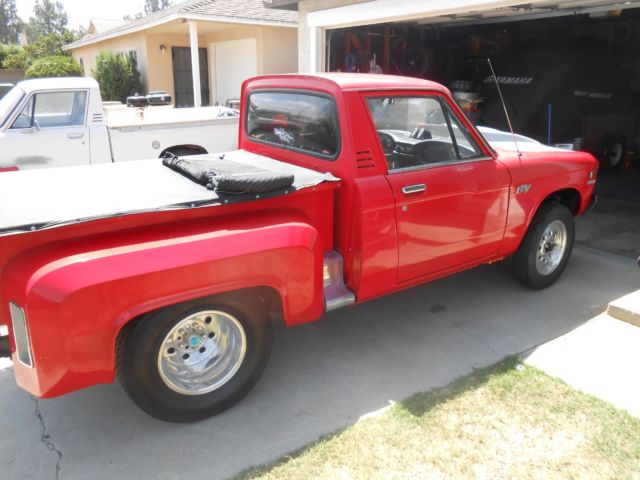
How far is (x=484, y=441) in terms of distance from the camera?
2.86 meters

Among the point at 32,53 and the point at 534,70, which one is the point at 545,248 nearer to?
the point at 534,70

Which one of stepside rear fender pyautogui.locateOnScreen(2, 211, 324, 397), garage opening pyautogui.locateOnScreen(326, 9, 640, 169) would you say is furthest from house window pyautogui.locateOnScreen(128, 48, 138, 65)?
stepside rear fender pyautogui.locateOnScreen(2, 211, 324, 397)

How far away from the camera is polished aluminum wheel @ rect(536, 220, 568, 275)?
463 cm

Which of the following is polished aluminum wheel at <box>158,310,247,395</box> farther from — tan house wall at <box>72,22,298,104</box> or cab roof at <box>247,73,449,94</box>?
tan house wall at <box>72,22,298,104</box>

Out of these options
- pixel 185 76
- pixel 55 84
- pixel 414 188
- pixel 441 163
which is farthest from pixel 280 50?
pixel 414 188

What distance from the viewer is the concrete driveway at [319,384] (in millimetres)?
2744

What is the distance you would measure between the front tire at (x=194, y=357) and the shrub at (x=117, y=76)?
662 inches

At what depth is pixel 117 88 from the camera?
699 inches

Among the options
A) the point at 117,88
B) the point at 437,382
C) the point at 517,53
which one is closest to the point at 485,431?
the point at 437,382

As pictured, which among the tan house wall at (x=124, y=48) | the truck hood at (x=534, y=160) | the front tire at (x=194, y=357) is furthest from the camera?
the tan house wall at (x=124, y=48)

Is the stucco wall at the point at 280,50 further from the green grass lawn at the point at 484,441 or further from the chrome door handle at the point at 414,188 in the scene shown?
the green grass lawn at the point at 484,441

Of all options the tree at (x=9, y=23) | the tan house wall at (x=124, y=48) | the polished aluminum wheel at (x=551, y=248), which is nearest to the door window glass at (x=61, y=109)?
the polished aluminum wheel at (x=551, y=248)

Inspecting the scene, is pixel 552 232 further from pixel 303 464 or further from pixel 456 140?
pixel 303 464

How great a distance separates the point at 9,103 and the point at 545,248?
264 inches
